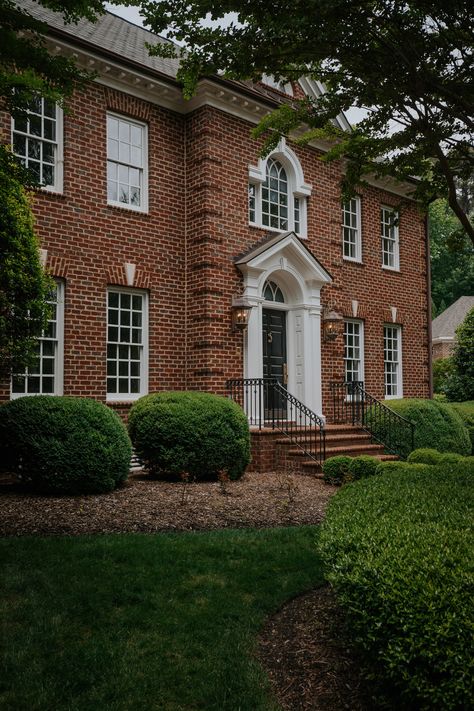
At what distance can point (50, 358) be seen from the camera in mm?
10711

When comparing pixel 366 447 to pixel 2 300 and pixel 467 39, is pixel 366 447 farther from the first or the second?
pixel 467 39

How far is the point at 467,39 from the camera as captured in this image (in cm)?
517

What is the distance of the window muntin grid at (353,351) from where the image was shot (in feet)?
52.1

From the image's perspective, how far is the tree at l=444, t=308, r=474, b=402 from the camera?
20.3m

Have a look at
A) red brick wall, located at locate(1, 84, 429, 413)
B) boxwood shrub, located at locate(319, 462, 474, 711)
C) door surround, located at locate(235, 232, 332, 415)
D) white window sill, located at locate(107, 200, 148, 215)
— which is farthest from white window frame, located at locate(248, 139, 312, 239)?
boxwood shrub, located at locate(319, 462, 474, 711)

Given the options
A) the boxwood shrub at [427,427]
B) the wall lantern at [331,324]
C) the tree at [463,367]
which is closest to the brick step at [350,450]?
the boxwood shrub at [427,427]

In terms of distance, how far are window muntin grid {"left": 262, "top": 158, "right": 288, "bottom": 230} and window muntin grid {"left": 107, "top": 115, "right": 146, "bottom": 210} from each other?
2.94 metres

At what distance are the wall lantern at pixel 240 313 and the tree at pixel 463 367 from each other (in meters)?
10.5

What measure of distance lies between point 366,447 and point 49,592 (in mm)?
8794

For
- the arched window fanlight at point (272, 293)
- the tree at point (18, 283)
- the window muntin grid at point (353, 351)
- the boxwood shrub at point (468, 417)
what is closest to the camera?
the tree at point (18, 283)

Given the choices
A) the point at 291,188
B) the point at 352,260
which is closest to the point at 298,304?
the point at 291,188

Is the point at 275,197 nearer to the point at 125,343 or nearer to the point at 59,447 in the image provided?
the point at 125,343

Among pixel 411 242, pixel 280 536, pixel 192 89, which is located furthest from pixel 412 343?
pixel 192 89

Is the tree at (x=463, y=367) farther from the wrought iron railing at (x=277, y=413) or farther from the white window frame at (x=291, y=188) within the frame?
the wrought iron railing at (x=277, y=413)
